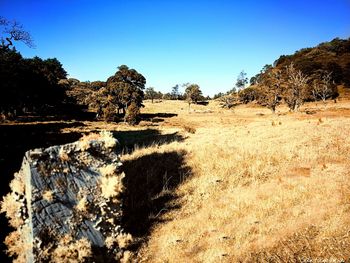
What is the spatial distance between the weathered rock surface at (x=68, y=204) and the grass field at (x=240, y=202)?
1.20 meters

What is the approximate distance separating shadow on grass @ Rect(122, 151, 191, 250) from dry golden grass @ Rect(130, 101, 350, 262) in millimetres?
364

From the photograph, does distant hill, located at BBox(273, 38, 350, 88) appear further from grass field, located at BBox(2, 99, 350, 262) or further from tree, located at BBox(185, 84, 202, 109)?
grass field, located at BBox(2, 99, 350, 262)

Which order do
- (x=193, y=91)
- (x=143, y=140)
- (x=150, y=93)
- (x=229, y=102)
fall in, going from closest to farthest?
(x=143, y=140) → (x=193, y=91) → (x=229, y=102) → (x=150, y=93)

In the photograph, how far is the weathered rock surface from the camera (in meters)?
5.59

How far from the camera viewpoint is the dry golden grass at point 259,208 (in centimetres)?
630

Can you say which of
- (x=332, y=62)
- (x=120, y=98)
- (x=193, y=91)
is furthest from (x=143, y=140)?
(x=332, y=62)

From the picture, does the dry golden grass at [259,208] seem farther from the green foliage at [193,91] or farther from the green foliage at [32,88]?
the green foliage at [193,91]

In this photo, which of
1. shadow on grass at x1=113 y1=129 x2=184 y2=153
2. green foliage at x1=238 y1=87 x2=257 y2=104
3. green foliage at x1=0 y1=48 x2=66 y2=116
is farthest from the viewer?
green foliage at x1=238 y1=87 x2=257 y2=104

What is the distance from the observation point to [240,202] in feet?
29.2

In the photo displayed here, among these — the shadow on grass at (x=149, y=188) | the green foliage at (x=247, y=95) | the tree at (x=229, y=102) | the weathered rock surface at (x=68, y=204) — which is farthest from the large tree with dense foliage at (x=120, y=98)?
the green foliage at (x=247, y=95)

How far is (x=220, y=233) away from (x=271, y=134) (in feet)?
44.0

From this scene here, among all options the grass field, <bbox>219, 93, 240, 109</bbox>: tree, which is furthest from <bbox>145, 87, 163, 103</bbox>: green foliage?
the grass field

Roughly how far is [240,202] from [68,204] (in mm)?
5555

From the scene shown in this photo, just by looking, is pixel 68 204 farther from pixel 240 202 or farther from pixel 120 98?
pixel 120 98
